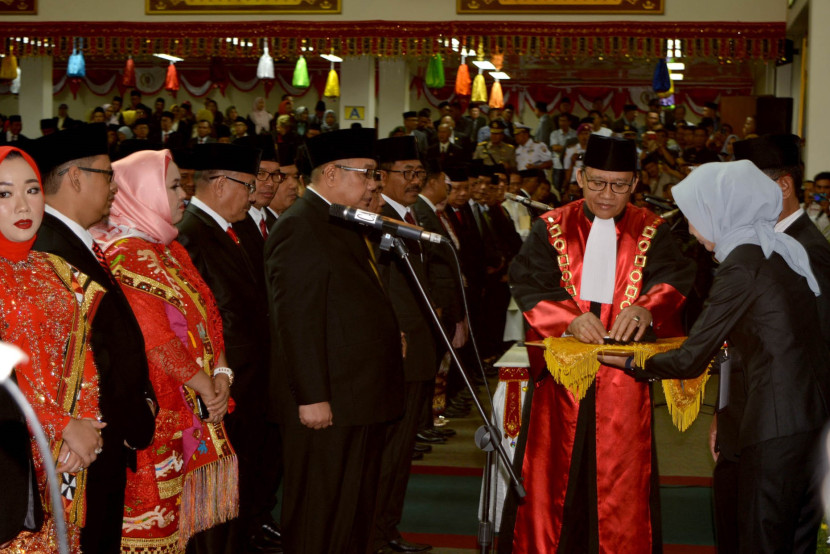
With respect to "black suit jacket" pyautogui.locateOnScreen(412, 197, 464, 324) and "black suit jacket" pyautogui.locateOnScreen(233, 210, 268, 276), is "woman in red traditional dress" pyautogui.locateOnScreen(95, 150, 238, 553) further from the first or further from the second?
"black suit jacket" pyautogui.locateOnScreen(412, 197, 464, 324)

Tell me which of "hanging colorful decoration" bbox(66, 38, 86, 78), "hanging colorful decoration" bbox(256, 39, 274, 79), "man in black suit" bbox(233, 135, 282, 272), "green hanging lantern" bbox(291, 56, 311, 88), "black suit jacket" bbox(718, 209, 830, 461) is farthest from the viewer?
"green hanging lantern" bbox(291, 56, 311, 88)

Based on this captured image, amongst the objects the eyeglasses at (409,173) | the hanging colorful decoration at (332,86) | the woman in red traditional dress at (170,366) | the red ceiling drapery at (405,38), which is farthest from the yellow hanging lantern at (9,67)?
the woman in red traditional dress at (170,366)

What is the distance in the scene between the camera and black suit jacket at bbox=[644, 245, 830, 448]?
3.13m

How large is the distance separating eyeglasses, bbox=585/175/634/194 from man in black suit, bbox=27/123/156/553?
1820 millimetres

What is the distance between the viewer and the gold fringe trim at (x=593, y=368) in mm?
3504

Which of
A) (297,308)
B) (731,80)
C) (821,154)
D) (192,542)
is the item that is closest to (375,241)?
(297,308)

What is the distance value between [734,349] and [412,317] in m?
2.19

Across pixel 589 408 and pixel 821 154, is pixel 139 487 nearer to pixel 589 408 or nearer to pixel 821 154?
pixel 589 408

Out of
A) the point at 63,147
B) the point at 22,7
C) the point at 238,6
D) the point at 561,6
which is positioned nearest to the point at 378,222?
the point at 63,147

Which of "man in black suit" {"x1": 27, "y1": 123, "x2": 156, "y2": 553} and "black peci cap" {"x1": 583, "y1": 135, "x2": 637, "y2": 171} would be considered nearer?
"man in black suit" {"x1": 27, "y1": 123, "x2": 156, "y2": 553}

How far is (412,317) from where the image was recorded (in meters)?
5.22

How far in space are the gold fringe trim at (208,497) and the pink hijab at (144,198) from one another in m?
0.81

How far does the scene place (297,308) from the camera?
336 centimetres

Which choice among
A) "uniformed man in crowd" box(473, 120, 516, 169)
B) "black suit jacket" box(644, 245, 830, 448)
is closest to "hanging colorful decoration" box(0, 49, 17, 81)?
"uniformed man in crowd" box(473, 120, 516, 169)
